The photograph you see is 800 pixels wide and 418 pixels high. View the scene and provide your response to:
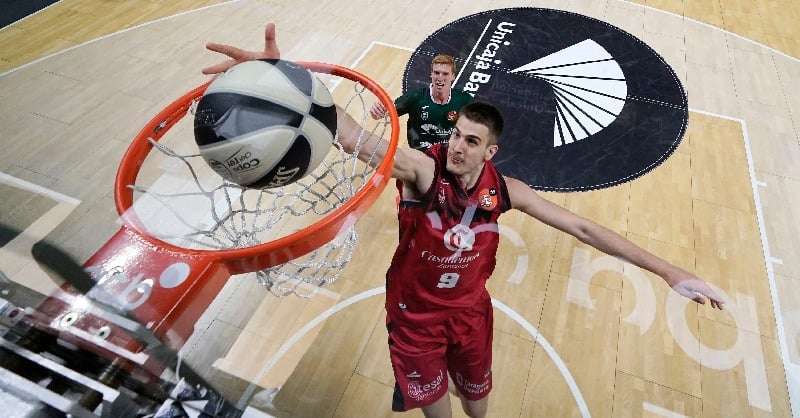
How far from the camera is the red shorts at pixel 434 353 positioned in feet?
8.19

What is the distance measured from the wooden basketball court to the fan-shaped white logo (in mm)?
704

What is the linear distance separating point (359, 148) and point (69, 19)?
221 inches

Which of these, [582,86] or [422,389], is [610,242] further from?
[582,86]

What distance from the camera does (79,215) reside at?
12.8ft

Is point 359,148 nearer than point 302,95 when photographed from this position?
No

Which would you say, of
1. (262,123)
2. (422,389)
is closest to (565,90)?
(422,389)

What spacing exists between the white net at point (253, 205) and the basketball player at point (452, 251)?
10.7 inches

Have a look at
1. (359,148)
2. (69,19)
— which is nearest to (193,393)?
(359,148)

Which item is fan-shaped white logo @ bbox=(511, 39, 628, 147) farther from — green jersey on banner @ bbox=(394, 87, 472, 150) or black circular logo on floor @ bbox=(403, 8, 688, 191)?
green jersey on banner @ bbox=(394, 87, 472, 150)

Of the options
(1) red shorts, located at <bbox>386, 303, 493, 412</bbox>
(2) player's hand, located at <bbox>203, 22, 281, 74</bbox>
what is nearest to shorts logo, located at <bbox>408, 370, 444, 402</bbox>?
(1) red shorts, located at <bbox>386, 303, 493, 412</bbox>

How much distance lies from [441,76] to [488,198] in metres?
1.40

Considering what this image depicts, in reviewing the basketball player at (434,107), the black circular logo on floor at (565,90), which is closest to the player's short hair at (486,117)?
the basketball player at (434,107)

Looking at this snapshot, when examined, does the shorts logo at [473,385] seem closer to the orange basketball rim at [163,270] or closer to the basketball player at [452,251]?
the basketball player at [452,251]

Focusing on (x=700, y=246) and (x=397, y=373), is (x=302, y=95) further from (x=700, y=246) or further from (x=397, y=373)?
(x=700, y=246)
